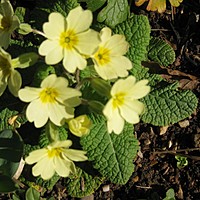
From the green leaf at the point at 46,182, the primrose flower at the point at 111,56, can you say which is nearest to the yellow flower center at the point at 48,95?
the primrose flower at the point at 111,56

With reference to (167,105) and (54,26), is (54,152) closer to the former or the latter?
(54,26)

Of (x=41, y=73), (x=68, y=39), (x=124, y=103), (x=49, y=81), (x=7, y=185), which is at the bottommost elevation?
(x=7, y=185)

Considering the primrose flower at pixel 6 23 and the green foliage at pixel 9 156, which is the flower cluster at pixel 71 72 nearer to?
the primrose flower at pixel 6 23

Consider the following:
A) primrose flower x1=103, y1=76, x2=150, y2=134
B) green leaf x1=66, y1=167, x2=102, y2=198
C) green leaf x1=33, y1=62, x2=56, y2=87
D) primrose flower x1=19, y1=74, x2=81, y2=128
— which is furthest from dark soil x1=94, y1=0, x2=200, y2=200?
primrose flower x1=19, y1=74, x2=81, y2=128

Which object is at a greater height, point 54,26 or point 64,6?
point 54,26

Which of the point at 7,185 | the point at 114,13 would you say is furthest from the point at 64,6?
the point at 7,185
